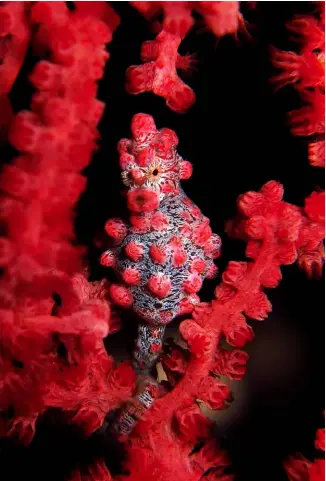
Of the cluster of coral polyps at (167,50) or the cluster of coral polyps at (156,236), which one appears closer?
the cluster of coral polyps at (167,50)

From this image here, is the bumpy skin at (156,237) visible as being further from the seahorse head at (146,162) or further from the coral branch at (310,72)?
the coral branch at (310,72)

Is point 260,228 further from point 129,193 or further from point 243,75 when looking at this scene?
point 243,75

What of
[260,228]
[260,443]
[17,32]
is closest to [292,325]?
[260,443]

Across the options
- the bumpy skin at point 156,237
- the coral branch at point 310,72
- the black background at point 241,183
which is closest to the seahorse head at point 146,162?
the bumpy skin at point 156,237

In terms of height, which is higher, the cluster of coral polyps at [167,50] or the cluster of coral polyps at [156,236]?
the cluster of coral polyps at [167,50]

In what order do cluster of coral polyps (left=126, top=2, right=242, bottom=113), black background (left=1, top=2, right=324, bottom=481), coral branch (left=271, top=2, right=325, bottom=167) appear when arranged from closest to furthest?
cluster of coral polyps (left=126, top=2, right=242, bottom=113)
coral branch (left=271, top=2, right=325, bottom=167)
black background (left=1, top=2, right=324, bottom=481)

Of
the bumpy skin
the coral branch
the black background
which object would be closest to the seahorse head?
the bumpy skin

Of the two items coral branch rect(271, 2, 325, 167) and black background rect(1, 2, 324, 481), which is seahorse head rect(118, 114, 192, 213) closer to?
black background rect(1, 2, 324, 481)

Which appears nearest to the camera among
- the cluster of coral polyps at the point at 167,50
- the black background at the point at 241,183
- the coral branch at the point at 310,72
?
the cluster of coral polyps at the point at 167,50

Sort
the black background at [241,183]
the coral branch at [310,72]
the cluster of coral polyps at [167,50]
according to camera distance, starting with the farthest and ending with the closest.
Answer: the black background at [241,183] < the coral branch at [310,72] < the cluster of coral polyps at [167,50]
